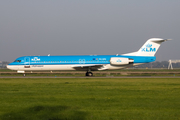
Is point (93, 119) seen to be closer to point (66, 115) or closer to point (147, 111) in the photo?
point (66, 115)

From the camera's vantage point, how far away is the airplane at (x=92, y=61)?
3738 cm

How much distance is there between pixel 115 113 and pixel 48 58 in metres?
30.0

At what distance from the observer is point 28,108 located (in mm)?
10461

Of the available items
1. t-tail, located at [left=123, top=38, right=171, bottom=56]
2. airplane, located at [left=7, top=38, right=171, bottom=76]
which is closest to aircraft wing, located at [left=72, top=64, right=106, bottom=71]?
airplane, located at [left=7, top=38, right=171, bottom=76]

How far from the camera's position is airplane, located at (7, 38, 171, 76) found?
3738cm

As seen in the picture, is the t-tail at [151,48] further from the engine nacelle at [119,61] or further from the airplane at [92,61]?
the engine nacelle at [119,61]

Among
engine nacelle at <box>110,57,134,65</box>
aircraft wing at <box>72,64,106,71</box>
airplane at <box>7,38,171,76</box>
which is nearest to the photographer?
aircraft wing at <box>72,64,106,71</box>

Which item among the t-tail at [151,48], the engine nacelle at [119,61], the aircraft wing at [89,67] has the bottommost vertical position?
the aircraft wing at [89,67]

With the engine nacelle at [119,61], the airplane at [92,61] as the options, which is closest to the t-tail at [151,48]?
the airplane at [92,61]

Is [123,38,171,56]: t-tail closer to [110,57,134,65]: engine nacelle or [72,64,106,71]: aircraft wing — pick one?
[110,57,134,65]: engine nacelle

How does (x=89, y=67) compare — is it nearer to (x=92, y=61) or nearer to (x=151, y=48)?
(x=92, y=61)

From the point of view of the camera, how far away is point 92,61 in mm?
37625

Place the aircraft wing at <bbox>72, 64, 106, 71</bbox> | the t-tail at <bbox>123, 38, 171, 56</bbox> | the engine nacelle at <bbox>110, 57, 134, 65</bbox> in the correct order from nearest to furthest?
the aircraft wing at <bbox>72, 64, 106, 71</bbox>
the engine nacelle at <bbox>110, 57, 134, 65</bbox>
the t-tail at <bbox>123, 38, 171, 56</bbox>

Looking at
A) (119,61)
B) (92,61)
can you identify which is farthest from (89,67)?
(119,61)
